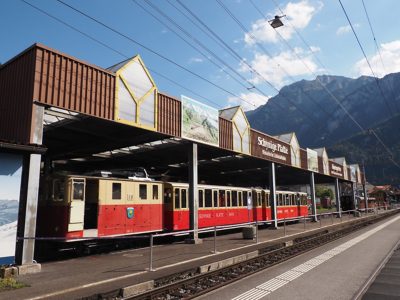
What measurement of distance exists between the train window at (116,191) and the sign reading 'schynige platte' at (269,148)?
12.3 metres

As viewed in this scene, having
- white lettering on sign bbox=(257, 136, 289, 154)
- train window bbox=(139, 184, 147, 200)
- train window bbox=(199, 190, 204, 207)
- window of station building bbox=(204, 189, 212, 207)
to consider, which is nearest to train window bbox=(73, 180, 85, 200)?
train window bbox=(139, 184, 147, 200)

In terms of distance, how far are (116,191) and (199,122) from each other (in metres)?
6.41

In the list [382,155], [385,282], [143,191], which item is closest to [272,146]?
[143,191]

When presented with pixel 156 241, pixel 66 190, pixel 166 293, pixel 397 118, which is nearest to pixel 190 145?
pixel 156 241

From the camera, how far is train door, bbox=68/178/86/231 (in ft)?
44.7

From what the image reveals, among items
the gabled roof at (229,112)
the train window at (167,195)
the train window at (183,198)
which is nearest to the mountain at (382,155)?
the gabled roof at (229,112)

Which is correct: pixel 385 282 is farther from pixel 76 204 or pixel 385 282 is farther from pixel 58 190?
pixel 58 190

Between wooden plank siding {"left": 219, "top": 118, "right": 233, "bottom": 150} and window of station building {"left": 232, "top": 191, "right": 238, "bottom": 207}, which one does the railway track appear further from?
window of station building {"left": 232, "top": 191, "right": 238, "bottom": 207}

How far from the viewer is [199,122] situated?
19.8 m

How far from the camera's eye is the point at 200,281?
10.2 m

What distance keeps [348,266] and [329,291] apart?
3.88 meters

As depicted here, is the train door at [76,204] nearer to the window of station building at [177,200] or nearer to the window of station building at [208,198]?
the window of station building at [177,200]

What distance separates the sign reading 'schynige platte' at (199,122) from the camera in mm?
18703

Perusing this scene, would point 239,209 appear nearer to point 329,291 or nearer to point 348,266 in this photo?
point 348,266
